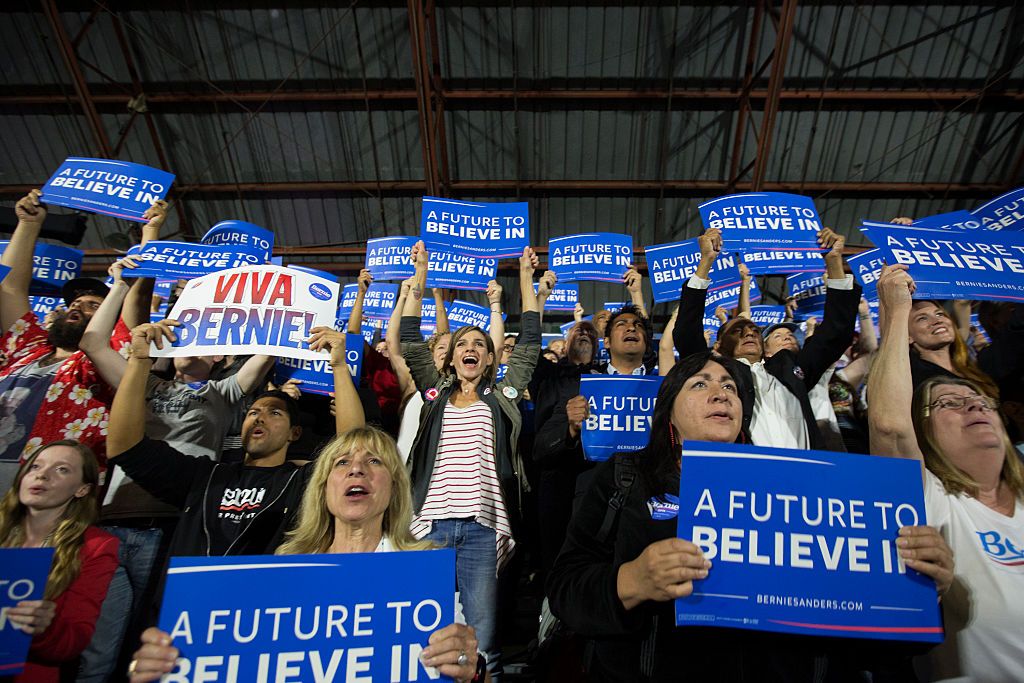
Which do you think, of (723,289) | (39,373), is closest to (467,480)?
(39,373)

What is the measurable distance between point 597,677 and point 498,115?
1091 centimetres

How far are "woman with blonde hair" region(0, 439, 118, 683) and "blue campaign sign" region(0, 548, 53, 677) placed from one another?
286 millimetres

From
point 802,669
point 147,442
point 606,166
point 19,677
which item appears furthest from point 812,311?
point 606,166

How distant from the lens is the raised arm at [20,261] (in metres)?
3.56

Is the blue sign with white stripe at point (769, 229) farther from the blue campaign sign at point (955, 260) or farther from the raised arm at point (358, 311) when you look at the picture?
the raised arm at point (358, 311)

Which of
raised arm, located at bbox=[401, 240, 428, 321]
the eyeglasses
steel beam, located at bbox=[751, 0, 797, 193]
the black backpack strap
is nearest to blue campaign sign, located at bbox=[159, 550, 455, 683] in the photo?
the black backpack strap

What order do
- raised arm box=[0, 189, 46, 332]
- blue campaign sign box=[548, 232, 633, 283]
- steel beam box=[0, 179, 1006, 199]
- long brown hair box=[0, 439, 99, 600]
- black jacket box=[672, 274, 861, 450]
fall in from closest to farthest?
long brown hair box=[0, 439, 99, 600]
black jacket box=[672, 274, 861, 450]
raised arm box=[0, 189, 46, 332]
blue campaign sign box=[548, 232, 633, 283]
steel beam box=[0, 179, 1006, 199]

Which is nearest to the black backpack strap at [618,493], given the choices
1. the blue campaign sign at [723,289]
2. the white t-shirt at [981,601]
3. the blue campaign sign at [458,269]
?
the white t-shirt at [981,601]

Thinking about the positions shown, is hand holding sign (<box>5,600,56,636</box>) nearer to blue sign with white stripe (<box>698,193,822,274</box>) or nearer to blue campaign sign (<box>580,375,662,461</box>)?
blue campaign sign (<box>580,375,662,461</box>)

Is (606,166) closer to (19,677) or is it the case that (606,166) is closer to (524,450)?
(524,450)

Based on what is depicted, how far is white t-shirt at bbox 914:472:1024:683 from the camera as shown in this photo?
5.46ft

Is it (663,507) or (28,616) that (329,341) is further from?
(663,507)

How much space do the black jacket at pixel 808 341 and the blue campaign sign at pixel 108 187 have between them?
4270 mm

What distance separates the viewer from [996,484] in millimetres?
2002
